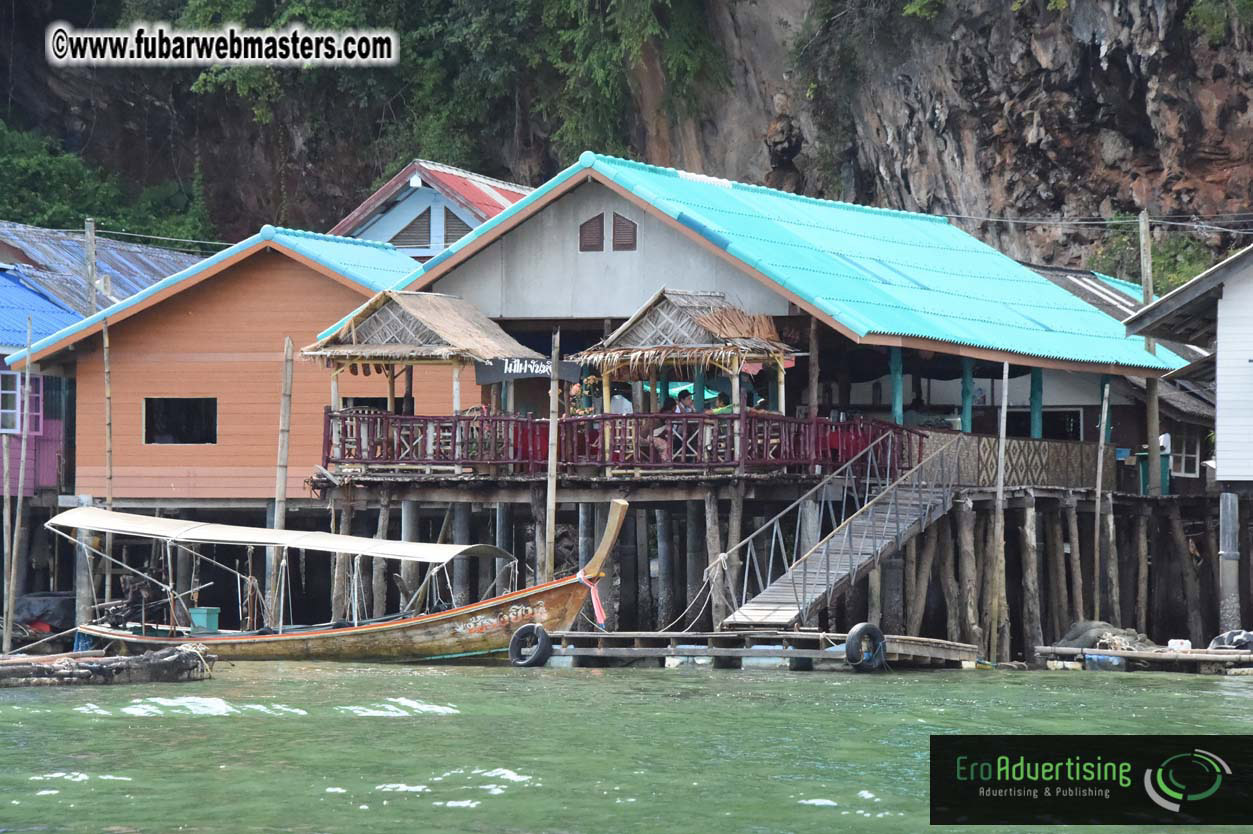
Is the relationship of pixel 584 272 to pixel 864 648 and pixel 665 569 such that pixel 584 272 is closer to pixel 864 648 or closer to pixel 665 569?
pixel 665 569

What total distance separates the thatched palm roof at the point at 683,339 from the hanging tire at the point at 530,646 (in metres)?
3.73

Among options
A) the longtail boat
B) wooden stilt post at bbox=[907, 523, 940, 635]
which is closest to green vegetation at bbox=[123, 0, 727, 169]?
wooden stilt post at bbox=[907, 523, 940, 635]

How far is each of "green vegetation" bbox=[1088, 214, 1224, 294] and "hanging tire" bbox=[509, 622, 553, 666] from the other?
16.8 metres

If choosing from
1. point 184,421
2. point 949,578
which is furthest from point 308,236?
point 949,578

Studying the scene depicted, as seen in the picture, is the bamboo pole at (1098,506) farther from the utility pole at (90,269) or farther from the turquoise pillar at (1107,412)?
the utility pole at (90,269)

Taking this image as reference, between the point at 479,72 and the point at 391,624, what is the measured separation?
24202mm

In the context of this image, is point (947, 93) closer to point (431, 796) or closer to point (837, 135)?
point (837, 135)

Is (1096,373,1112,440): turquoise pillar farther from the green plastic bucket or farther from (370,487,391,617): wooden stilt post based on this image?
the green plastic bucket

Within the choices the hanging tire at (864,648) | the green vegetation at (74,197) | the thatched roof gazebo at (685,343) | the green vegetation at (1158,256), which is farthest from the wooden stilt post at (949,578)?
the green vegetation at (74,197)

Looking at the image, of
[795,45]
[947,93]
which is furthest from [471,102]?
[947,93]

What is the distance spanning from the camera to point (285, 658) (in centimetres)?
2730

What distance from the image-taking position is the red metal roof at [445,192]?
38094 millimetres

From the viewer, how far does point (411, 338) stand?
29.1 metres

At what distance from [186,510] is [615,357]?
9.67 m
